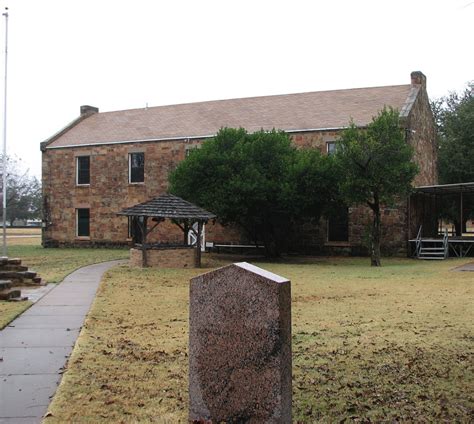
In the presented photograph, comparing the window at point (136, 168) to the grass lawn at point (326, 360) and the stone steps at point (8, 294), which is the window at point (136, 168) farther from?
the stone steps at point (8, 294)

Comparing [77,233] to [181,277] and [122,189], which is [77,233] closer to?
[122,189]

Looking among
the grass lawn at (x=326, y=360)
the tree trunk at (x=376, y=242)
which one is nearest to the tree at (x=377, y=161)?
the tree trunk at (x=376, y=242)

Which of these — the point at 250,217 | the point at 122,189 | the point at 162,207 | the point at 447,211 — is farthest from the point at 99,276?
the point at 447,211

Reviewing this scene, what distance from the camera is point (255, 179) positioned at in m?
24.2

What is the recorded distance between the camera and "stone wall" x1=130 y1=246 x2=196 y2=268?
21.7 meters

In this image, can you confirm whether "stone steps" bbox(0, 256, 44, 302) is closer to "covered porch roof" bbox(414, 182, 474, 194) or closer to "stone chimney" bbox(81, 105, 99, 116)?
"covered porch roof" bbox(414, 182, 474, 194)

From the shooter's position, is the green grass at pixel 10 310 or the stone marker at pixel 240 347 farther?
the green grass at pixel 10 310

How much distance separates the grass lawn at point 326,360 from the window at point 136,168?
22.3m

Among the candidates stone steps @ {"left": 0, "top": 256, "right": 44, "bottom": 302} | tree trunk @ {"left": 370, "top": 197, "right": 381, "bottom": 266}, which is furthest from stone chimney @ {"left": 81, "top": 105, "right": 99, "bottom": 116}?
stone steps @ {"left": 0, "top": 256, "right": 44, "bottom": 302}

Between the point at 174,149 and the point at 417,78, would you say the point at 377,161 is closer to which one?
the point at 417,78

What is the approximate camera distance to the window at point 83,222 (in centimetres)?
3653

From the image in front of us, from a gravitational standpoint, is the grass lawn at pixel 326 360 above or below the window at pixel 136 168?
below

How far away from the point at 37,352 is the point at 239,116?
28.1m

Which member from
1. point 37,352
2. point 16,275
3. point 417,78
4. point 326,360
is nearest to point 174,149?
point 417,78
